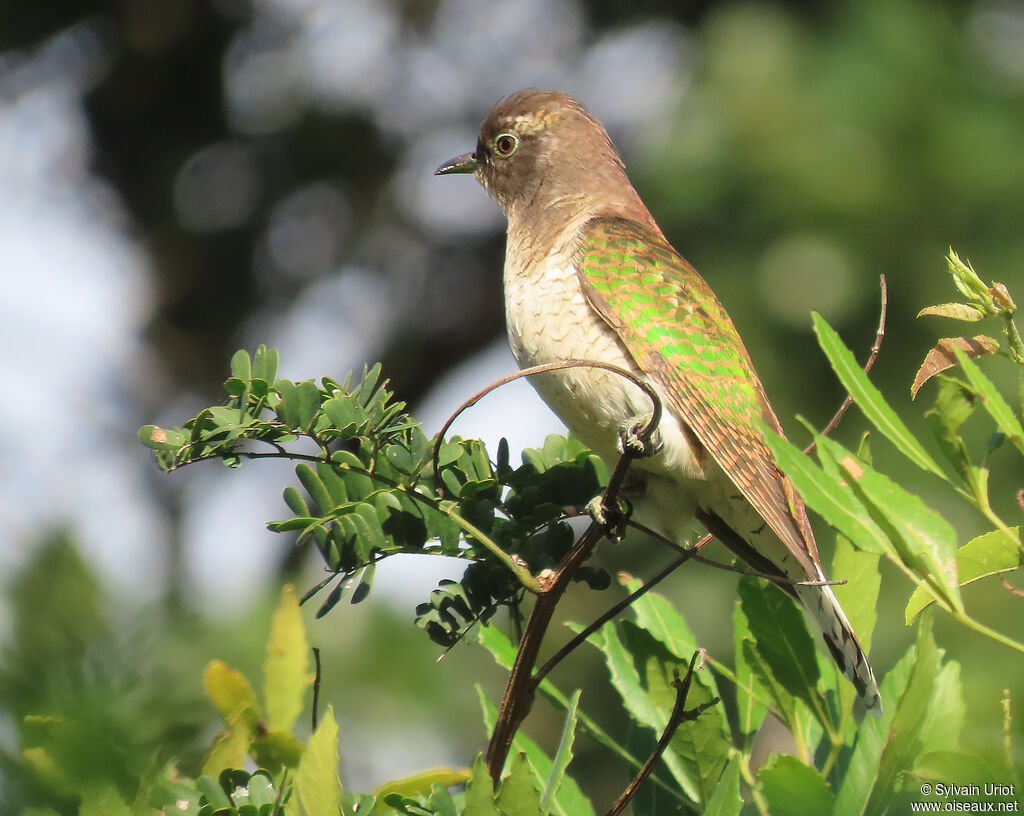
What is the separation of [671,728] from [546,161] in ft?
10.4

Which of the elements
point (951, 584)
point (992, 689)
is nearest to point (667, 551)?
point (992, 689)

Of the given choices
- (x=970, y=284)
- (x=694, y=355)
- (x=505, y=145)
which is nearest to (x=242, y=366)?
(x=970, y=284)

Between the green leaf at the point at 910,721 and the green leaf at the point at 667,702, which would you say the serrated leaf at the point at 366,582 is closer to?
the green leaf at the point at 667,702

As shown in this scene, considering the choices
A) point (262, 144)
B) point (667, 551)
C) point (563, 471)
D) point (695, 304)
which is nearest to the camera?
point (563, 471)

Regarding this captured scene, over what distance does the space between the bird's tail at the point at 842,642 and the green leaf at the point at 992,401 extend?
2.77 feet

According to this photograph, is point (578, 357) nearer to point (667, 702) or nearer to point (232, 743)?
point (667, 702)

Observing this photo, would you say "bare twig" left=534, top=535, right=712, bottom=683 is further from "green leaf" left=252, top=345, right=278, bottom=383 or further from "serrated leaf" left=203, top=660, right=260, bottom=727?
"green leaf" left=252, top=345, right=278, bottom=383

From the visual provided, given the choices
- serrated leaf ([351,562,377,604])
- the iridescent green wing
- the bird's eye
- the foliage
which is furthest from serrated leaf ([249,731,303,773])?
the bird's eye

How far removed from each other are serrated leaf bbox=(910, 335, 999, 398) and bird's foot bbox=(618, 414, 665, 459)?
506 millimetres

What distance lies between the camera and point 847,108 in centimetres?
634

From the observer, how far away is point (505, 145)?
490cm

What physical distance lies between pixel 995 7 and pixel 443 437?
19.8 feet

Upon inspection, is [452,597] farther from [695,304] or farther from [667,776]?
[695,304]

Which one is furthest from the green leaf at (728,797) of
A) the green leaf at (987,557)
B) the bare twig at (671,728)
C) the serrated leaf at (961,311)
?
the serrated leaf at (961,311)
